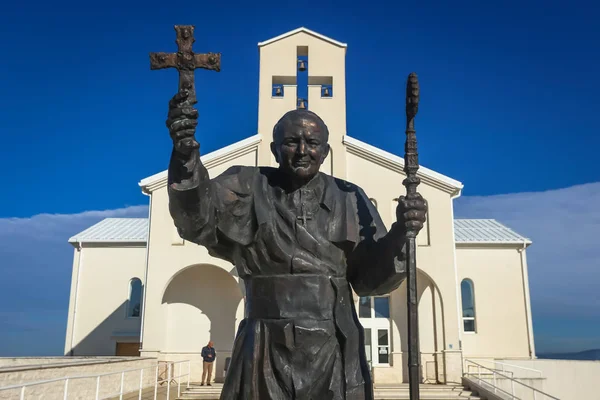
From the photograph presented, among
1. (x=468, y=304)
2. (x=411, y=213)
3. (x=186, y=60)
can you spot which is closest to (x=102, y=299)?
(x=468, y=304)

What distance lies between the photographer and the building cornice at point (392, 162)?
2155 centimetres

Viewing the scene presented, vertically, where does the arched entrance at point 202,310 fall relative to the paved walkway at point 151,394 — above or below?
above

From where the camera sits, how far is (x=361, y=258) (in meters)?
3.33

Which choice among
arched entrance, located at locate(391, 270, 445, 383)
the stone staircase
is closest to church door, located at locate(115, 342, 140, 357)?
the stone staircase

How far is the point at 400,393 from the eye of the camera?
17609 millimetres

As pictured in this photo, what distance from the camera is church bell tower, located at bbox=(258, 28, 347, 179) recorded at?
2242 cm

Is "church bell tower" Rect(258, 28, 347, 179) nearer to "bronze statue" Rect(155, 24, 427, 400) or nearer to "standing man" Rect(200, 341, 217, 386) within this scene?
"standing man" Rect(200, 341, 217, 386)

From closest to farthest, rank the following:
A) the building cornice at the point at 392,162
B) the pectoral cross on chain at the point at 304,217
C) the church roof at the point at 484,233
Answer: the pectoral cross on chain at the point at 304,217
the building cornice at the point at 392,162
the church roof at the point at 484,233

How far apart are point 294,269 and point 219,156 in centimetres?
1891

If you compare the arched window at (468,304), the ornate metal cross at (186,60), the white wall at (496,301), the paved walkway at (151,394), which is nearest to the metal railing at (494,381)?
the white wall at (496,301)

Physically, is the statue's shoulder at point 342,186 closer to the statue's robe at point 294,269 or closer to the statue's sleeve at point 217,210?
the statue's robe at point 294,269

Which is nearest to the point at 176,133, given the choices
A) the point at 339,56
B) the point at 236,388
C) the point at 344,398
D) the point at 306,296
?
the point at 306,296

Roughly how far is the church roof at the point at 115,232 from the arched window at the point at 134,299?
74.1 inches

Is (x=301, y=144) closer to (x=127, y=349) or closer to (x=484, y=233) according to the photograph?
(x=484, y=233)
